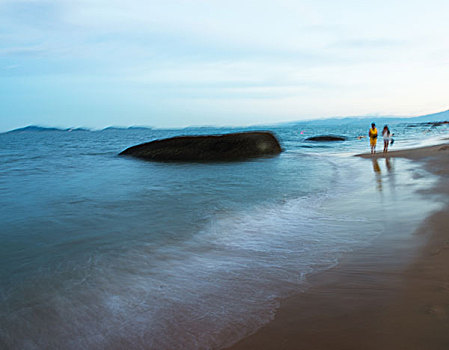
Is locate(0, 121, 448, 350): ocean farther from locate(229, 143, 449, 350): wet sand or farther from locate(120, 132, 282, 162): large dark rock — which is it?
locate(120, 132, 282, 162): large dark rock

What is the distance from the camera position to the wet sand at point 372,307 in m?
2.29

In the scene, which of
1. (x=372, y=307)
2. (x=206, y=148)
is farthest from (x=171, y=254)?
(x=206, y=148)

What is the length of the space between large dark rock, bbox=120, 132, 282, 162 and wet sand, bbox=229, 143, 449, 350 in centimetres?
1406

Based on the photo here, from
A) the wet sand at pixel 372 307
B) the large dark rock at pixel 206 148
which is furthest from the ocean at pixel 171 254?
the large dark rock at pixel 206 148

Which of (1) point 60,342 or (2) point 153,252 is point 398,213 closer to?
(2) point 153,252

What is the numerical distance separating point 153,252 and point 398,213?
4154 millimetres

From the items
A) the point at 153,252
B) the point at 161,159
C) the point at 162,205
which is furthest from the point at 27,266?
the point at 161,159

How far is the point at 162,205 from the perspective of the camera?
7637 millimetres

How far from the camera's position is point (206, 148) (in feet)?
59.8

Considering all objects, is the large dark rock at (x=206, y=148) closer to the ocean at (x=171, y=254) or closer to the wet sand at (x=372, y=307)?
the ocean at (x=171, y=254)

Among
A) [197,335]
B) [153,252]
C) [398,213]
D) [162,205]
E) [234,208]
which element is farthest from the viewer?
[162,205]

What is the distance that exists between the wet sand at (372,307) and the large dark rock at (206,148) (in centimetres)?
1406

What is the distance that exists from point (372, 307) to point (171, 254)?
2.58 meters

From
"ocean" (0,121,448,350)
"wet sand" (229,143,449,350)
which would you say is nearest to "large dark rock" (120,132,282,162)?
"ocean" (0,121,448,350)
